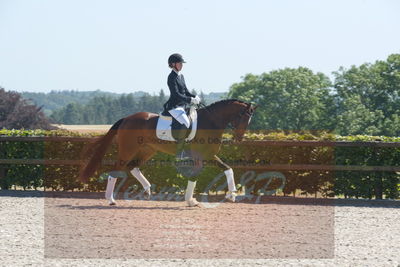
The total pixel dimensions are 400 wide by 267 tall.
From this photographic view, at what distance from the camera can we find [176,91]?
12.4 metres

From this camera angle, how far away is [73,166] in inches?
617

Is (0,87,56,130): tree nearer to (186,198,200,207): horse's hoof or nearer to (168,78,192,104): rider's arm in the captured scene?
(186,198,200,207): horse's hoof

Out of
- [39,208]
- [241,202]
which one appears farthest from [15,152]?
[241,202]

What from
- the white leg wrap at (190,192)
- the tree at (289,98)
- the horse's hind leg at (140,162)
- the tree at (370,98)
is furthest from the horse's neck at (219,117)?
the tree at (289,98)

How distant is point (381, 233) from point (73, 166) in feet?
27.9

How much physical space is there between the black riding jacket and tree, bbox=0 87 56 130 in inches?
1846

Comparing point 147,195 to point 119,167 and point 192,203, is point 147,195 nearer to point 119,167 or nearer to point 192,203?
point 119,167

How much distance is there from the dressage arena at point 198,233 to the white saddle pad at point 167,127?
5.00 feet

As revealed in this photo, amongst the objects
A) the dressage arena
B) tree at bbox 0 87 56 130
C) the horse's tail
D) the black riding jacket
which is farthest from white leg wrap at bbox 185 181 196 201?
tree at bbox 0 87 56 130

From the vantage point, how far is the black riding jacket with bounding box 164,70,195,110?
40.6 ft

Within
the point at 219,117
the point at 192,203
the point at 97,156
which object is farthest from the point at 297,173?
the point at 97,156

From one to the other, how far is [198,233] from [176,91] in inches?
147

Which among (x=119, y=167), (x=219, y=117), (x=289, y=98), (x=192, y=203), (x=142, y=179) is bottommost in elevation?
(x=192, y=203)

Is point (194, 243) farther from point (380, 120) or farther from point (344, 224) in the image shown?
point (380, 120)
